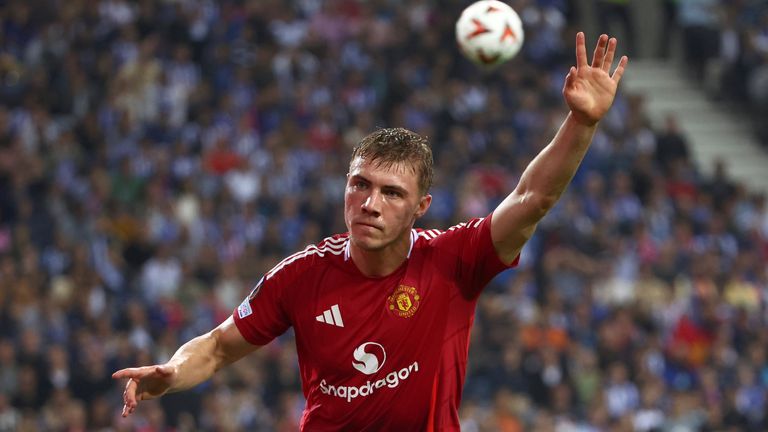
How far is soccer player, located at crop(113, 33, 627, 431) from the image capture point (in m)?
4.94

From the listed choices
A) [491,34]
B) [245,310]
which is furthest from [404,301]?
[491,34]

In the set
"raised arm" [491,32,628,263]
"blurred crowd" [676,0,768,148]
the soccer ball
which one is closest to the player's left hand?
"raised arm" [491,32,628,263]

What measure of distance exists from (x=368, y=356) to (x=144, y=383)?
3.08 feet

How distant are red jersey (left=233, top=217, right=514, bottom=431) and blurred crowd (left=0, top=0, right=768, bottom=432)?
7.26 m

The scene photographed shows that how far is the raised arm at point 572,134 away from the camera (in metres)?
4.59

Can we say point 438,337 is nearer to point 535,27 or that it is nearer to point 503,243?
point 503,243

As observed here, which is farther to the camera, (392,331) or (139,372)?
(392,331)

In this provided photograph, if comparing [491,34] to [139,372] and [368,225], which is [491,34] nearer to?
[368,225]

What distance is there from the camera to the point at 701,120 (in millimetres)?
21328

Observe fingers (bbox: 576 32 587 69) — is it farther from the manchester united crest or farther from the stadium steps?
the stadium steps

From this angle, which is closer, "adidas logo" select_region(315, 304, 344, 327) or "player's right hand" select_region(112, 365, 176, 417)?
"player's right hand" select_region(112, 365, 176, 417)

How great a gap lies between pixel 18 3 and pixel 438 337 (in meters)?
13.0

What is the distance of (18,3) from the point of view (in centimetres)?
1656

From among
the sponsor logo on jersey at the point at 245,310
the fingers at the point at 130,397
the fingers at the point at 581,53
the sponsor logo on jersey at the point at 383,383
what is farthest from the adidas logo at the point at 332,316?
the fingers at the point at 581,53
